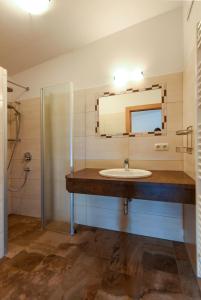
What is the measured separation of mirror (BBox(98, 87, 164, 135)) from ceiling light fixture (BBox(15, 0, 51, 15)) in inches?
43.5

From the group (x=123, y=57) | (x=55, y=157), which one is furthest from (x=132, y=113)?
(x=55, y=157)

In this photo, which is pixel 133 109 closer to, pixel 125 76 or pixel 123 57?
pixel 125 76

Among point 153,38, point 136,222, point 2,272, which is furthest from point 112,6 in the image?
point 2,272

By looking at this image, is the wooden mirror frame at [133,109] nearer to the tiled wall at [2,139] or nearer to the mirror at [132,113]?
the mirror at [132,113]

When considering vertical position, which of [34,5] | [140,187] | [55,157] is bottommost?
[140,187]

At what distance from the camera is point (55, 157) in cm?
239

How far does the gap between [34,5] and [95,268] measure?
2.54 meters

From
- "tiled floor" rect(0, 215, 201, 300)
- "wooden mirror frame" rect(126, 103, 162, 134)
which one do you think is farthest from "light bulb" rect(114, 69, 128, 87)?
"tiled floor" rect(0, 215, 201, 300)

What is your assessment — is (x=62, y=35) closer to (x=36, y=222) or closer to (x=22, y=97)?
(x=22, y=97)

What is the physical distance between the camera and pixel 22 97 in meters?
2.81

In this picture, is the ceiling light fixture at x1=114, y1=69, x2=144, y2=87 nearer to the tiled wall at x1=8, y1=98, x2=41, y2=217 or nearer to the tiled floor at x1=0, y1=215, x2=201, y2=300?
the tiled wall at x1=8, y1=98, x2=41, y2=217

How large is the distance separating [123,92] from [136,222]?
5.44 feet

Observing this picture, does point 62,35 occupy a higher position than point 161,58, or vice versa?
point 62,35

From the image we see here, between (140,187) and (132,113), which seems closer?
(140,187)
